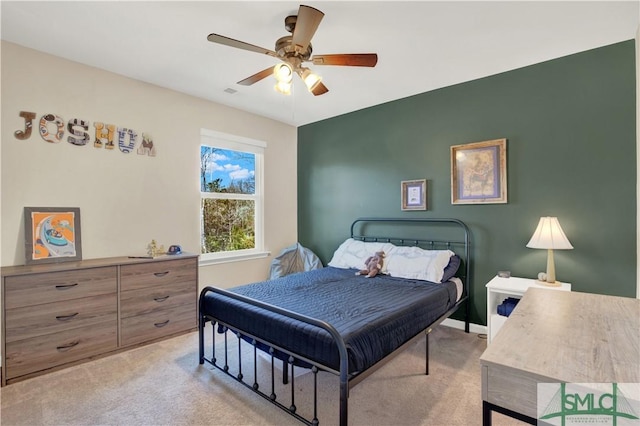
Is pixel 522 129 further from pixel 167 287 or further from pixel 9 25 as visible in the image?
pixel 9 25

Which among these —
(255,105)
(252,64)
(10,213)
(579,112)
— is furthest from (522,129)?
(10,213)

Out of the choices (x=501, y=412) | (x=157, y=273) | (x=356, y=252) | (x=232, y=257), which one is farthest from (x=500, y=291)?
(x=157, y=273)

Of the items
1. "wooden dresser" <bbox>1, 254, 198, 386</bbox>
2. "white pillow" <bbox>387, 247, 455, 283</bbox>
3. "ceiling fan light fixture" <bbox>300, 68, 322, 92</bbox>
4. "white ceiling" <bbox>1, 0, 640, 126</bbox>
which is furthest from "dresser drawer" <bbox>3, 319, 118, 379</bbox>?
"white pillow" <bbox>387, 247, 455, 283</bbox>

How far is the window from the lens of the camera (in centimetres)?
393

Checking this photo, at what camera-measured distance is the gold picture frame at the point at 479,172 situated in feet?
10.3

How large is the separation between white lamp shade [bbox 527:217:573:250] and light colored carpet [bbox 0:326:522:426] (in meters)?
1.10

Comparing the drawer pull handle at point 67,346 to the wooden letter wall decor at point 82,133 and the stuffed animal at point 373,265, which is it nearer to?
the wooden letter wall decor at point 82,133

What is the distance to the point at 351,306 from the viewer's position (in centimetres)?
230

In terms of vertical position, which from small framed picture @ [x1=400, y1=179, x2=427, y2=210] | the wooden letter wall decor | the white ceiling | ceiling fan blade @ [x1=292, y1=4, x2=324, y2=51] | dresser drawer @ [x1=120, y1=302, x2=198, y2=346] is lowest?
dresser drawer @ [x1=120, y1=302, x2=198, y2=346]

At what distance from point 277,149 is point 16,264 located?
3108 millimetres

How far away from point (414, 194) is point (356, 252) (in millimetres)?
969

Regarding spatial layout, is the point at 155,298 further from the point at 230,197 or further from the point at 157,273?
the point at 230,197

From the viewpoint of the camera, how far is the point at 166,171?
11.5 ft

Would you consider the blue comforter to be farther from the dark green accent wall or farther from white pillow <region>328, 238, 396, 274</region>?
the dark green accent wall
